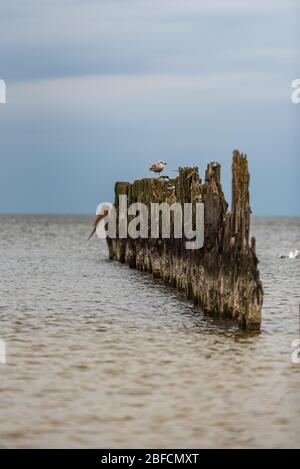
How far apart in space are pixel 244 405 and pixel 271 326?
6.64 m

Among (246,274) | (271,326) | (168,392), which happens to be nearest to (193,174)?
(271,326)

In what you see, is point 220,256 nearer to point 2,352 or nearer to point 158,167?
point 2,352

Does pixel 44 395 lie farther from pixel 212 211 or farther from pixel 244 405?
pixel 212 211

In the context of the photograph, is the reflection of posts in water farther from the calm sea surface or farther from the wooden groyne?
the wooden groyne

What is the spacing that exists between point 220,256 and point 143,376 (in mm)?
4807

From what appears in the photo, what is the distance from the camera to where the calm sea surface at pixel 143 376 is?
377 inches

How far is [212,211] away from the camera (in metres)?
17.7

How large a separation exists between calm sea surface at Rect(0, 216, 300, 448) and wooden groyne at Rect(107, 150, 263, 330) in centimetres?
42

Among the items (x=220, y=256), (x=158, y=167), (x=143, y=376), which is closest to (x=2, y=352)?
(x=143, y=376)

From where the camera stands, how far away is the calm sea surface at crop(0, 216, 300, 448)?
31.4ft

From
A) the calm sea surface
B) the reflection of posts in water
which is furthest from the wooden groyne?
the reflection of posts in water

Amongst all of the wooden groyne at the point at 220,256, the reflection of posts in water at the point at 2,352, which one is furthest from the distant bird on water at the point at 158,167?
the reflection of posts in water at the point at 2,352

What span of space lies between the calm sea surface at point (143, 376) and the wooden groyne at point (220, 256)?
1.38ft

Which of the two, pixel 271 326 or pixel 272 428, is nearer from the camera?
pixel 272 428
